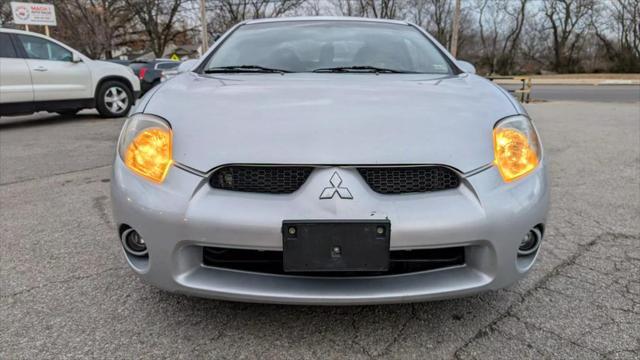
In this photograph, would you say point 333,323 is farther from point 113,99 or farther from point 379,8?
point 379,8

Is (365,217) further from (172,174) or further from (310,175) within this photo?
(172,174)

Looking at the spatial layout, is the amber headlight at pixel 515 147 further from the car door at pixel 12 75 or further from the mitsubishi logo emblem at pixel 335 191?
the car door at pixel 12 75

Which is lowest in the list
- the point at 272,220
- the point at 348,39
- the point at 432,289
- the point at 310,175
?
the point at 432,289

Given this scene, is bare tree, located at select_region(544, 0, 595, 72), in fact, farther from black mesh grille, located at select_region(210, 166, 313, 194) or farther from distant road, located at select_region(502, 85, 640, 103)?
black mesh grille, located at select_region(210, 166, 313, 194)

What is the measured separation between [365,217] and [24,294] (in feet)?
5.70

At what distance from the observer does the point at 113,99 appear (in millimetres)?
8625

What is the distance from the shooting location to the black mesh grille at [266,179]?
1.55m

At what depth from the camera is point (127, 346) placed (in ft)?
5.61

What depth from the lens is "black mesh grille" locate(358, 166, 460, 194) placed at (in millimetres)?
1560

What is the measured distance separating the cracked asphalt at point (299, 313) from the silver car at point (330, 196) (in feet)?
0.98

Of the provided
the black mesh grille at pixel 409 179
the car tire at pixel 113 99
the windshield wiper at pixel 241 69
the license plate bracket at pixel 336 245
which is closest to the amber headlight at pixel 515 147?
the black mesh grille at pixel 409 179

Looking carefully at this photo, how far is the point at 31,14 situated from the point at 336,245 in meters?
17.9

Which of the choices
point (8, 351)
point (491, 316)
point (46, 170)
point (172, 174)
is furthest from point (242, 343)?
point (46, 170)

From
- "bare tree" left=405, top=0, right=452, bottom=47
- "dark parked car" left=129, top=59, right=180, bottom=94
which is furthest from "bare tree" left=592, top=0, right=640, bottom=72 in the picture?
"dark parked car" left=129, top=59, right=180, bottom=94
